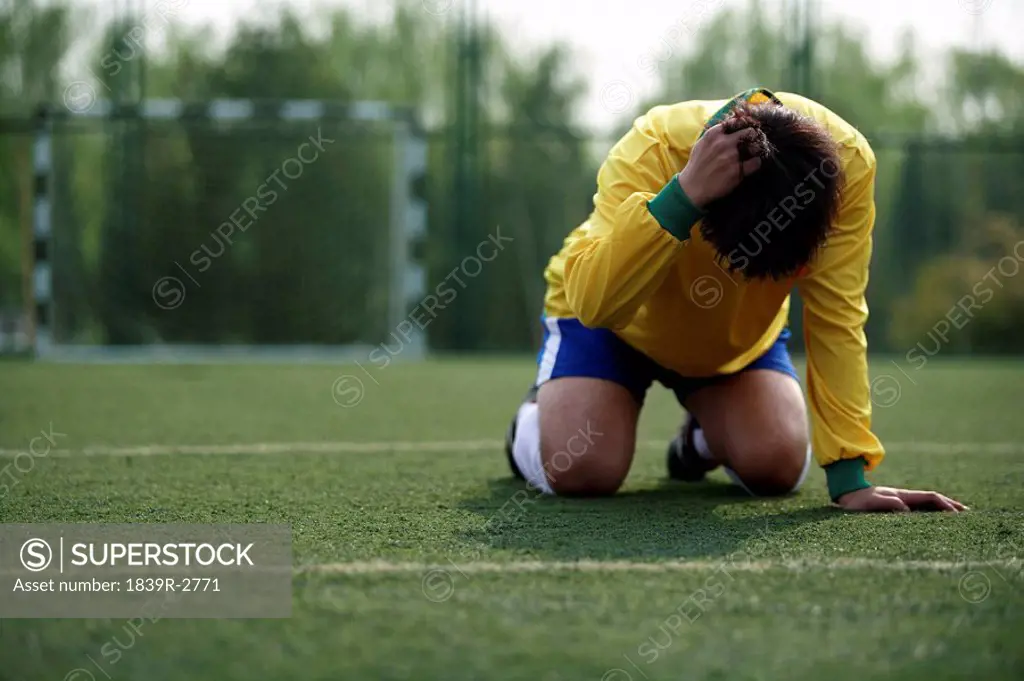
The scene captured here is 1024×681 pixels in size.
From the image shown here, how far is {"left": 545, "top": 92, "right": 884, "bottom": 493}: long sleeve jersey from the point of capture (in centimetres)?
246

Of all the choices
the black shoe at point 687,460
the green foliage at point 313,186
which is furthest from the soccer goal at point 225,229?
the black shoe at point 687,460

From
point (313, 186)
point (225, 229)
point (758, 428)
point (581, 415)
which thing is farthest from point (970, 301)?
point (581, 415)

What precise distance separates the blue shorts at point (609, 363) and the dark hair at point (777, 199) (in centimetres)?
80

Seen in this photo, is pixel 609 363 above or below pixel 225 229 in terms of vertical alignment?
above

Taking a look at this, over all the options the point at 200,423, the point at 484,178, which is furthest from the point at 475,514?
the point at 484,178

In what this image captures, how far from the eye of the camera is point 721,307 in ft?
9.09

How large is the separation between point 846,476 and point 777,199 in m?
0.78

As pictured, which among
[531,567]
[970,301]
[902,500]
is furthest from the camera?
[970,301]

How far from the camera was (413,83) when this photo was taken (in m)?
16.3

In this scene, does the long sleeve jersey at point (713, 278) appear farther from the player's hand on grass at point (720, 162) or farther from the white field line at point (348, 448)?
the white field line at point (348, 448)

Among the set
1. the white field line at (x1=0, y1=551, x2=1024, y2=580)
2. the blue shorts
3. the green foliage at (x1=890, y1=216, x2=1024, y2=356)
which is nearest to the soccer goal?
the green foliage at (x1=890, y1=216, x2=1024, y2=356)

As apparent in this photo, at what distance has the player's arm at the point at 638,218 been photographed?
2.22 m

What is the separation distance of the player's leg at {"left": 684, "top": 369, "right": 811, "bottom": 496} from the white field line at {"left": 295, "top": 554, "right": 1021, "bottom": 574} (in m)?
0.91

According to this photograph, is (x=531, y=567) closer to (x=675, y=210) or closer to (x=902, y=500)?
(x=675, y=210)
